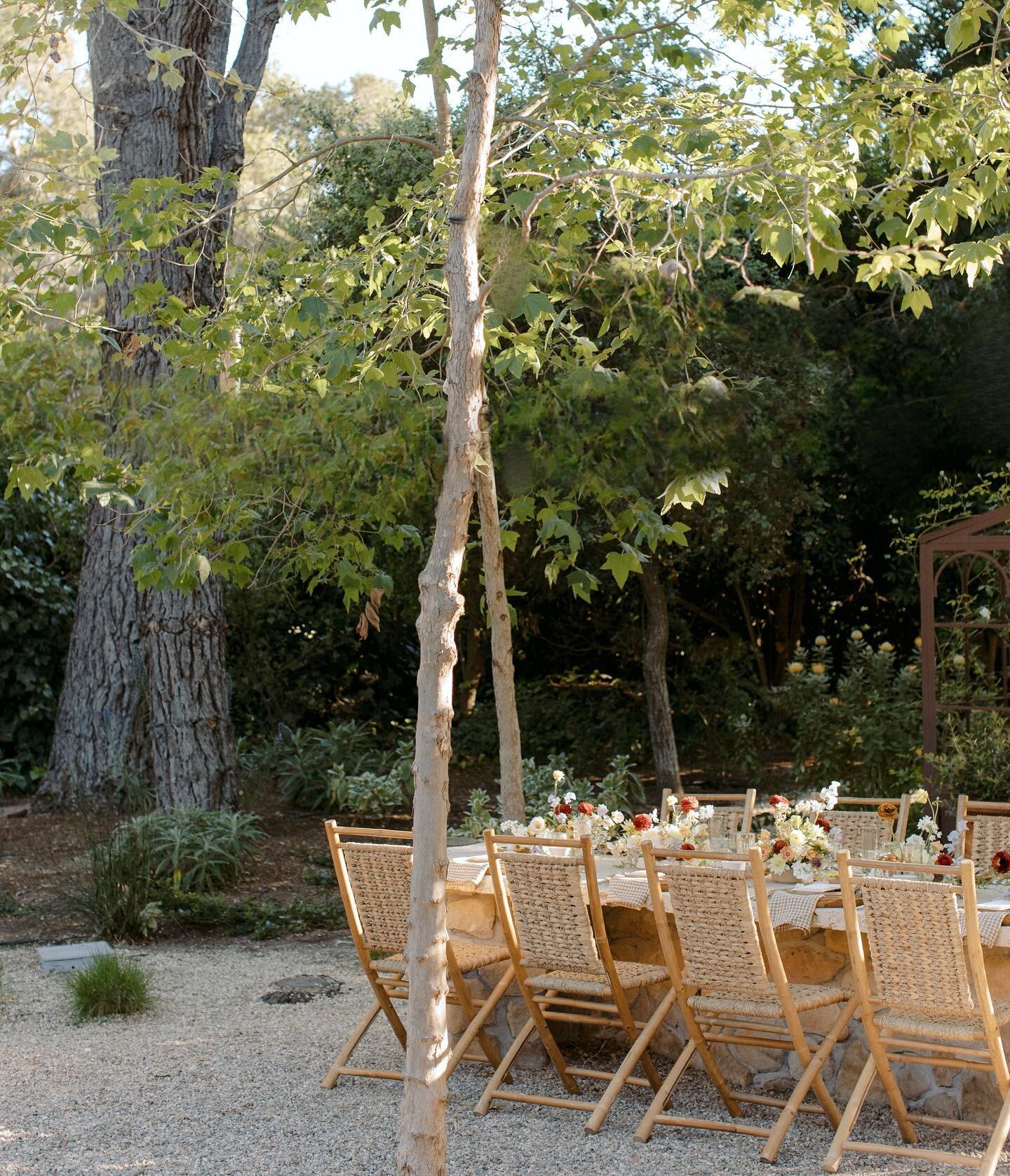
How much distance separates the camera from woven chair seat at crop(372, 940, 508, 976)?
4367 mm

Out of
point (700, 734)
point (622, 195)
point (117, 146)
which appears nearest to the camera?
point (622, 195)

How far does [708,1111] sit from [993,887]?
1.16m

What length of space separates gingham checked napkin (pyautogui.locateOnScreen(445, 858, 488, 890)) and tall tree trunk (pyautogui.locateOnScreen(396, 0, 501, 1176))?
1.59 m

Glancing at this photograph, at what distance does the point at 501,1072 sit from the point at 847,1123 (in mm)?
1168

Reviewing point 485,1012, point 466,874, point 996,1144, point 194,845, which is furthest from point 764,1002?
point 194,845

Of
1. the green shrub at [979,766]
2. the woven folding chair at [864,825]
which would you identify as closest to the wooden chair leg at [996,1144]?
the woven folding chair at [864,825]

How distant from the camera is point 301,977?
608cm

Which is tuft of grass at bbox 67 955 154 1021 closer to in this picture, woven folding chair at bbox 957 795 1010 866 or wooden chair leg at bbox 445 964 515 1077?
wooden chair leg at bbox 445 964 515 1077

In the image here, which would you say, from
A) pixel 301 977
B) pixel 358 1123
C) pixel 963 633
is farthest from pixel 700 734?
pixel 358 1123

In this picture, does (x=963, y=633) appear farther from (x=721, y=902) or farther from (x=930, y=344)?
(x=721, y=902)

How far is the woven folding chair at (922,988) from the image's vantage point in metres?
3.35

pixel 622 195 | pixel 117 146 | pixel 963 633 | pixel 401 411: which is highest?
pixel 117 146

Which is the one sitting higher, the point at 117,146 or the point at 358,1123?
the point at 117,146

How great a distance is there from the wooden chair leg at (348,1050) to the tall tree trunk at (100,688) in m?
5.07
